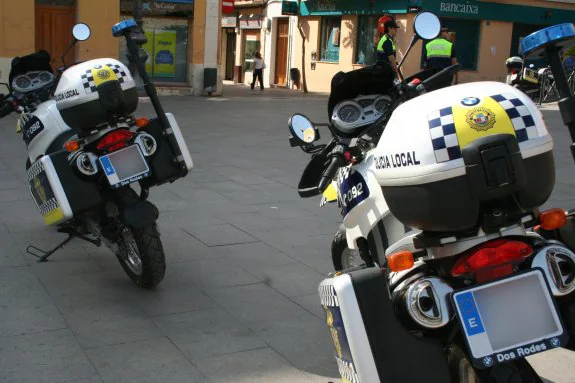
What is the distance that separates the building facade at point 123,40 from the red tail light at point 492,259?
16.6 meters

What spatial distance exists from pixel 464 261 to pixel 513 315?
0.23 m

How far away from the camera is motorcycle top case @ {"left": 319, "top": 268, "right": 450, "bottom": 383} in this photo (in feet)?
8.00

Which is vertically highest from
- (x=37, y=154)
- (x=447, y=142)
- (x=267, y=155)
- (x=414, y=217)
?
(x=447, y=142)

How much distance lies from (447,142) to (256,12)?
28.9 metres

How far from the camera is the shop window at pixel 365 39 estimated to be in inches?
997

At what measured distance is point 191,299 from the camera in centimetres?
458

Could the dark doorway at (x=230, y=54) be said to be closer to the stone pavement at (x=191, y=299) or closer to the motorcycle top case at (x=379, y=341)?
the stone pavement at (x=191, y=299)

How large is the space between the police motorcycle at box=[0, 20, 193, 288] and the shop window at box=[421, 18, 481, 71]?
71.7 feet

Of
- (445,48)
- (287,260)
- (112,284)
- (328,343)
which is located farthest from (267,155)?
(328,343)

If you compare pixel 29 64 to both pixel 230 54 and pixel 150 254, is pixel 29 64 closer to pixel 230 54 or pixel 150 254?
pixel 150 254

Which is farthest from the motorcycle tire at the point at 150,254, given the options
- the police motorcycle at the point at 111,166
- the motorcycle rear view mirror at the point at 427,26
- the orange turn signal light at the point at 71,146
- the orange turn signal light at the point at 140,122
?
the motorcycle rear view mirror at the point at 427,26

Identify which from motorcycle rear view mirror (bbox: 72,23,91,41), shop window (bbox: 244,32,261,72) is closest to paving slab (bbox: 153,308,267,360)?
motorcycle rear view mirror (bbox: 72,23,91,41)

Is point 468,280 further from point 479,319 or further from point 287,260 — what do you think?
point 287,260

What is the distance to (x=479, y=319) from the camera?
234cm
